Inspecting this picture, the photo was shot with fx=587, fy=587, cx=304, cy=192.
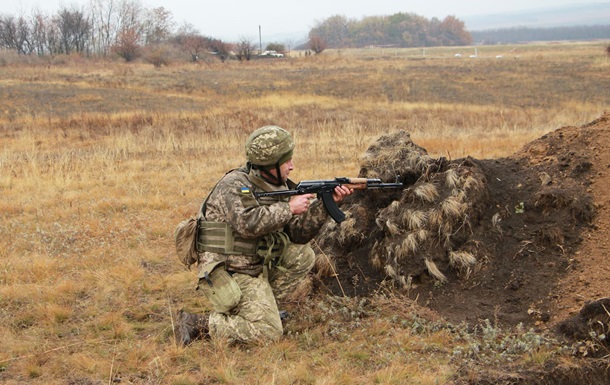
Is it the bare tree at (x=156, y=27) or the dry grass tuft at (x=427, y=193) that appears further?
the bare tree at (x=156, y=27)

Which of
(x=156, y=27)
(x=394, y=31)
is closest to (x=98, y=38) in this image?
(x=156, y=27)

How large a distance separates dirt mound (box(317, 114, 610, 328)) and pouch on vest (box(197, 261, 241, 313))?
1226mm

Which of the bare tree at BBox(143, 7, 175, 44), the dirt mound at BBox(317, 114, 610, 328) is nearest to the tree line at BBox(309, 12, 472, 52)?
the bare tree at BBox(143, 7, 175, 44)

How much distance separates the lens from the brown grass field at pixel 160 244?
12.4 feet

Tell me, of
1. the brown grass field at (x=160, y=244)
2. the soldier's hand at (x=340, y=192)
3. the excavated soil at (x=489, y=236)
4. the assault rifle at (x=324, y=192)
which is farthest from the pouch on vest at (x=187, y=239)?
the excavated soil at (x=489, y=236)

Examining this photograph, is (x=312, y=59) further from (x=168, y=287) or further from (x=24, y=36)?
(x=168, y=287)

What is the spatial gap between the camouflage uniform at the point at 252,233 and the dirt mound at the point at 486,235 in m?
0.95

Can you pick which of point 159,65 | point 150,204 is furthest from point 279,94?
point 159,65

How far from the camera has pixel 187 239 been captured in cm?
429

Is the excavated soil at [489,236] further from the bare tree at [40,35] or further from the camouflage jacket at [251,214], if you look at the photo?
the bare tree at [40,35]

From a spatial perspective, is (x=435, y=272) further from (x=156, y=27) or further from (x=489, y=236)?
(x=156, y=27)

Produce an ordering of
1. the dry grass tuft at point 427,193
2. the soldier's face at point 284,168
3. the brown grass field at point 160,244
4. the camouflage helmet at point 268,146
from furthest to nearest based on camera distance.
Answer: the dry grass tuft at point 427,193 → the soldier's face at point 284,168 → the camouflage helmet at point 268,146 → the brown grass field at point 160,244

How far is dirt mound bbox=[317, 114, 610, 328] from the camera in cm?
450

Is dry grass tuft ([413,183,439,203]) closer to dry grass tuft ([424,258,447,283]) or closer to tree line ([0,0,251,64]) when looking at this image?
dry grass tuft ([424,258,447,283])
